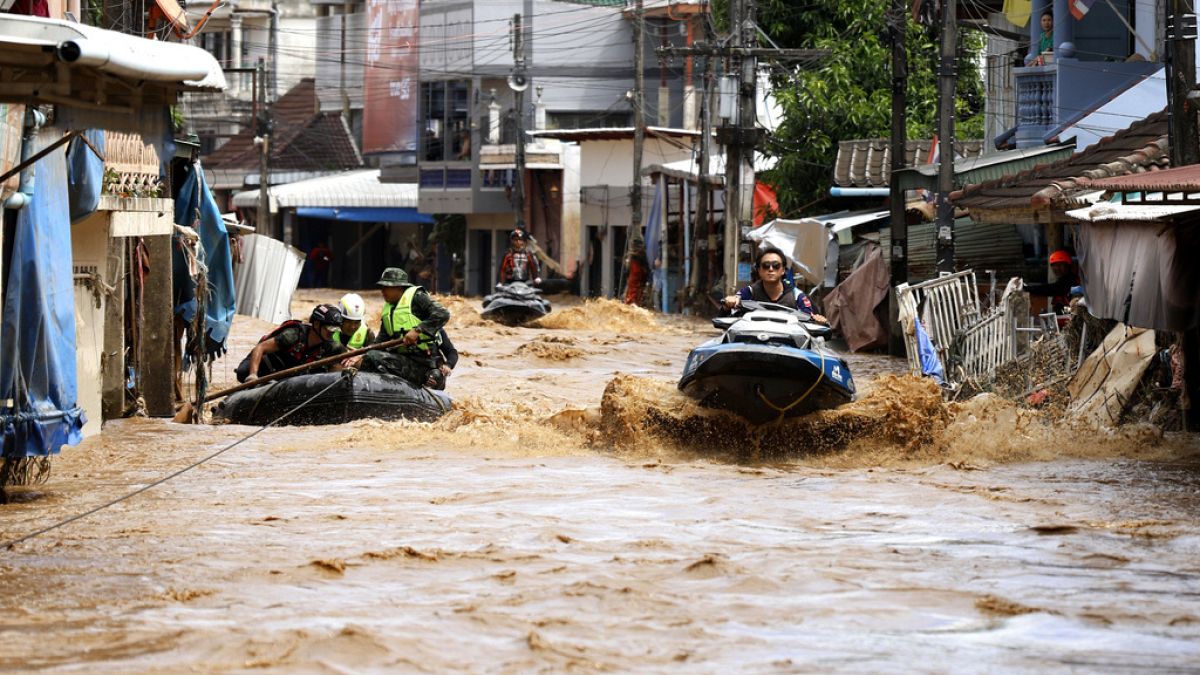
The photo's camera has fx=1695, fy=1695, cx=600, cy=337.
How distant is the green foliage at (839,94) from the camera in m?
32.5

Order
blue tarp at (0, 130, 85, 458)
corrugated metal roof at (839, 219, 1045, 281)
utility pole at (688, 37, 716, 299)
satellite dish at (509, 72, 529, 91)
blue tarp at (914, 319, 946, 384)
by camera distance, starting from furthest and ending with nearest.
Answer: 1. satellite dish at (509, 72, 529, 91)
2. utility pole at (688, 37, 716, 299)
3. corrugated metal roof at (839, 219, 1045, 281)
4. blue tarp at (914, 319, 946, 384)
5. blue tarp at (0, 130, 85, 458)

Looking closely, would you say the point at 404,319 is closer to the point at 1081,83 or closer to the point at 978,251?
the point at 978,251

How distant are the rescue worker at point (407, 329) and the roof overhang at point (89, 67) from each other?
24.8 feet

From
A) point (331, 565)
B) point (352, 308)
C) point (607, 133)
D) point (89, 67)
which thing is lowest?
point (331, 565)

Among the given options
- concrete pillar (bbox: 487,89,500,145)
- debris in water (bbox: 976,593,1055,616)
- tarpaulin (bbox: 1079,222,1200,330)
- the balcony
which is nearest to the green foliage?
the balcony

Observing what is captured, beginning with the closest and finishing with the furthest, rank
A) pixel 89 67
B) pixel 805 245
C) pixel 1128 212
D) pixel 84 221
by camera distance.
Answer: pixel 89 67, pixel 1128 212, pixel 84 221, pixel 805 245

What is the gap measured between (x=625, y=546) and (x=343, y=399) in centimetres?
633

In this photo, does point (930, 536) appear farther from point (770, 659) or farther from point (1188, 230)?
point (1188, 230)

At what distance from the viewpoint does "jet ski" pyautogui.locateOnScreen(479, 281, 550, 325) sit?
32250mm

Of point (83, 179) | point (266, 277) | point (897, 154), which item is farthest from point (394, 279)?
point (266, 277)

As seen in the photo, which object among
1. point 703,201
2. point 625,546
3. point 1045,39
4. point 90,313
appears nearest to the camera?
point 625,546

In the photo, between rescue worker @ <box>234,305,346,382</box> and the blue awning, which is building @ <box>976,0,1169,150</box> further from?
the blue awning

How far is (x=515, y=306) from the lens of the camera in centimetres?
3222

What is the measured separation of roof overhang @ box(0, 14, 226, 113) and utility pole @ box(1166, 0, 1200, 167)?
9765 millimetres
